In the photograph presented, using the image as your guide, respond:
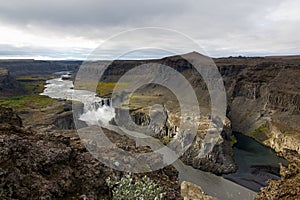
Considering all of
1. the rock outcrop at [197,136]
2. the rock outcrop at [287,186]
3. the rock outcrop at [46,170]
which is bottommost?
the rock outcrop at [197,136]

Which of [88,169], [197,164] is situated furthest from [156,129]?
[88,169]

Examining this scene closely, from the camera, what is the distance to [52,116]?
96.1 metres

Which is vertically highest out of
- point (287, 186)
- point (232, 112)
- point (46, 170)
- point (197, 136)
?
point (46, 170)

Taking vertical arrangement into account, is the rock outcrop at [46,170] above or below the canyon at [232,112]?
above

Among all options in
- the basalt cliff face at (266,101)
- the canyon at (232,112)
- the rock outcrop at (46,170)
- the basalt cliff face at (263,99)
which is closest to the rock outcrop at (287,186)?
the rock outcrop at (46,170)

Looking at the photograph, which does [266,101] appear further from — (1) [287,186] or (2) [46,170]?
(2) [46,170]

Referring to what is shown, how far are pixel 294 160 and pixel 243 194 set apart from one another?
35694 millimetres

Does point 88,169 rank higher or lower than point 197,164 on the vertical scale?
higher

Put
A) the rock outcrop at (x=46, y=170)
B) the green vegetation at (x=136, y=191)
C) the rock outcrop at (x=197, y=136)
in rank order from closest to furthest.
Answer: the green vegetation at (x=136, y=191) → the rock outcrop at (x=46, y=170) → the rock outcrop at (x=197, y=136)

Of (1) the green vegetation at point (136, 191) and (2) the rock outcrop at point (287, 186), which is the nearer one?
(1) the green vegetation at point (136, 191)

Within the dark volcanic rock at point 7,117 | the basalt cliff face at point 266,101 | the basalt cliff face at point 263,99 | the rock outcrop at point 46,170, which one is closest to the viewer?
the rock outcrop at point 46,170

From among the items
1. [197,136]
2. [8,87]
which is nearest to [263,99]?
[197,136]

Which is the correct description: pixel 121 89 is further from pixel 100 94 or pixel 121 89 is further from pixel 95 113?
pixel 95 113

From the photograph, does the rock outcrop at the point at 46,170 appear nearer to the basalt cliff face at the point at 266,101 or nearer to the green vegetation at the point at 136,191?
the green vegetation at the point at 136,191
